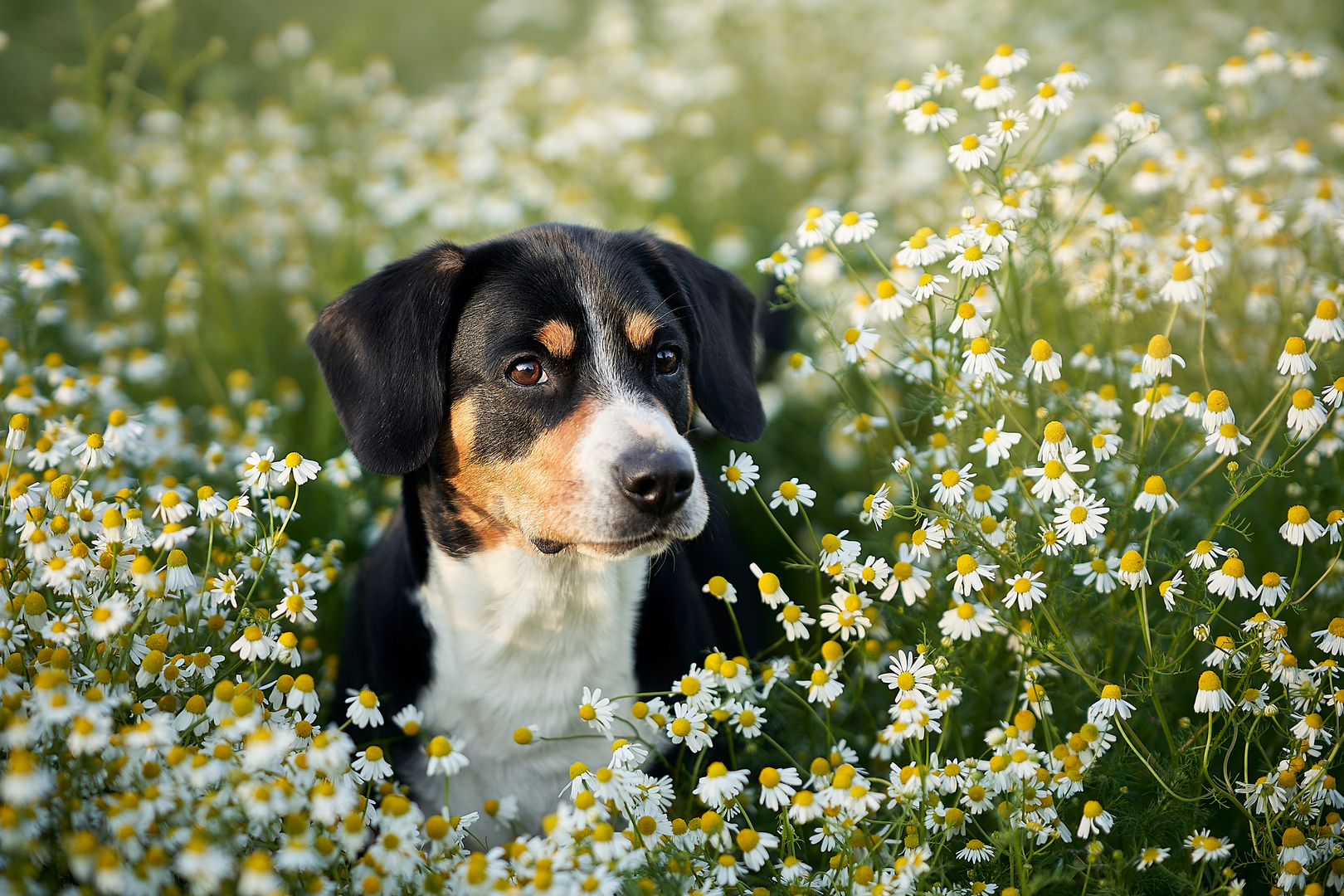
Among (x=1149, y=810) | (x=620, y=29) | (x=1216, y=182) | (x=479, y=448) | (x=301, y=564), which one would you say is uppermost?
(x=620, y=29)

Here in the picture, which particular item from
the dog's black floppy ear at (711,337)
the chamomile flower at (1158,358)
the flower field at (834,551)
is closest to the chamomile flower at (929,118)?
the flower field at (834,551)

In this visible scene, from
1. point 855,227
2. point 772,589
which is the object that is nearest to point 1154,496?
point 772,589

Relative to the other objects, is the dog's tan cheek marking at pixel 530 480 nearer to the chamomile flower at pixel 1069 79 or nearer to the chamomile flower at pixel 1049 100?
the chamomile flower at pixel 1049 100

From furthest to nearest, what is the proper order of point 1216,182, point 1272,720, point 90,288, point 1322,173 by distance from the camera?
point 90,288 → point 1322,173 → point 1216,182 → point 1272,720

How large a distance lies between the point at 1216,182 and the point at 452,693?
3.22 m

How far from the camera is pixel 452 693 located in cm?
268

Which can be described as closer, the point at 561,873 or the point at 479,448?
the point at 561,873

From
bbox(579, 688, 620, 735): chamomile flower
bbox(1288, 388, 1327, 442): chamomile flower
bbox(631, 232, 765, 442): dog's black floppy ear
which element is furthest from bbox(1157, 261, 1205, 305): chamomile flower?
bbox(579, 688, 620, 735): chamomile flower

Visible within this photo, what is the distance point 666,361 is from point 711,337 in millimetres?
222

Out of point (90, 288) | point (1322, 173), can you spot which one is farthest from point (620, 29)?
point (1322, 173)

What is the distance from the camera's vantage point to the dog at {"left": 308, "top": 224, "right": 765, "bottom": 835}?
2.56 meters

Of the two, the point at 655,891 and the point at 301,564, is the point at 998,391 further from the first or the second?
the point at 301,564

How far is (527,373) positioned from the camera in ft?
8.57

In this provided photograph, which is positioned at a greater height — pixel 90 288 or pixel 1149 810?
pixel 90 288
